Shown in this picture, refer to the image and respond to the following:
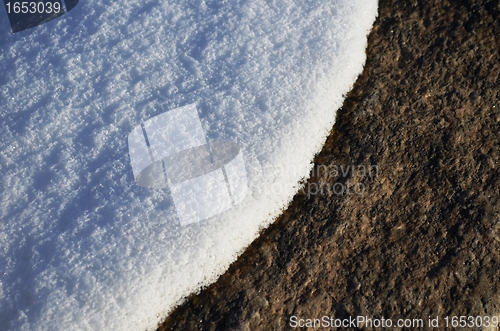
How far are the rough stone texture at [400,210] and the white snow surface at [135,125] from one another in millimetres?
86

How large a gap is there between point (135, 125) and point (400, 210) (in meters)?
1.02

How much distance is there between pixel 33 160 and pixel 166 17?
759mm

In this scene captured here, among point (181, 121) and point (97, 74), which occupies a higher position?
point (97, 74)

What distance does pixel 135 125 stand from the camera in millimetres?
1633

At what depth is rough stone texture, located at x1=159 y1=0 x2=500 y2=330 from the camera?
147 cm

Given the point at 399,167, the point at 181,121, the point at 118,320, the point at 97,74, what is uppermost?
the point at 97,74

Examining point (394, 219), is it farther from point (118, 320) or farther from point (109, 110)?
point (109, 110)

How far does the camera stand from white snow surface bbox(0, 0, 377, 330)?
58.2 inches

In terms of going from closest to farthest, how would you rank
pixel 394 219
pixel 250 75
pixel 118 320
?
pixel 118 320 < pixel 394 219 < pixel 250 75

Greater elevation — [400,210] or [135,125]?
[135,125]

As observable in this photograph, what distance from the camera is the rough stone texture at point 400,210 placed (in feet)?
4.83

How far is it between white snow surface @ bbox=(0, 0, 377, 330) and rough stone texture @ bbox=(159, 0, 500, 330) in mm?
86

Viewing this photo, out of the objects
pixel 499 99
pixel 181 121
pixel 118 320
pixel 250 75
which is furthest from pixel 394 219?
pixel 118 320

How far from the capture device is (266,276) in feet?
4.97
